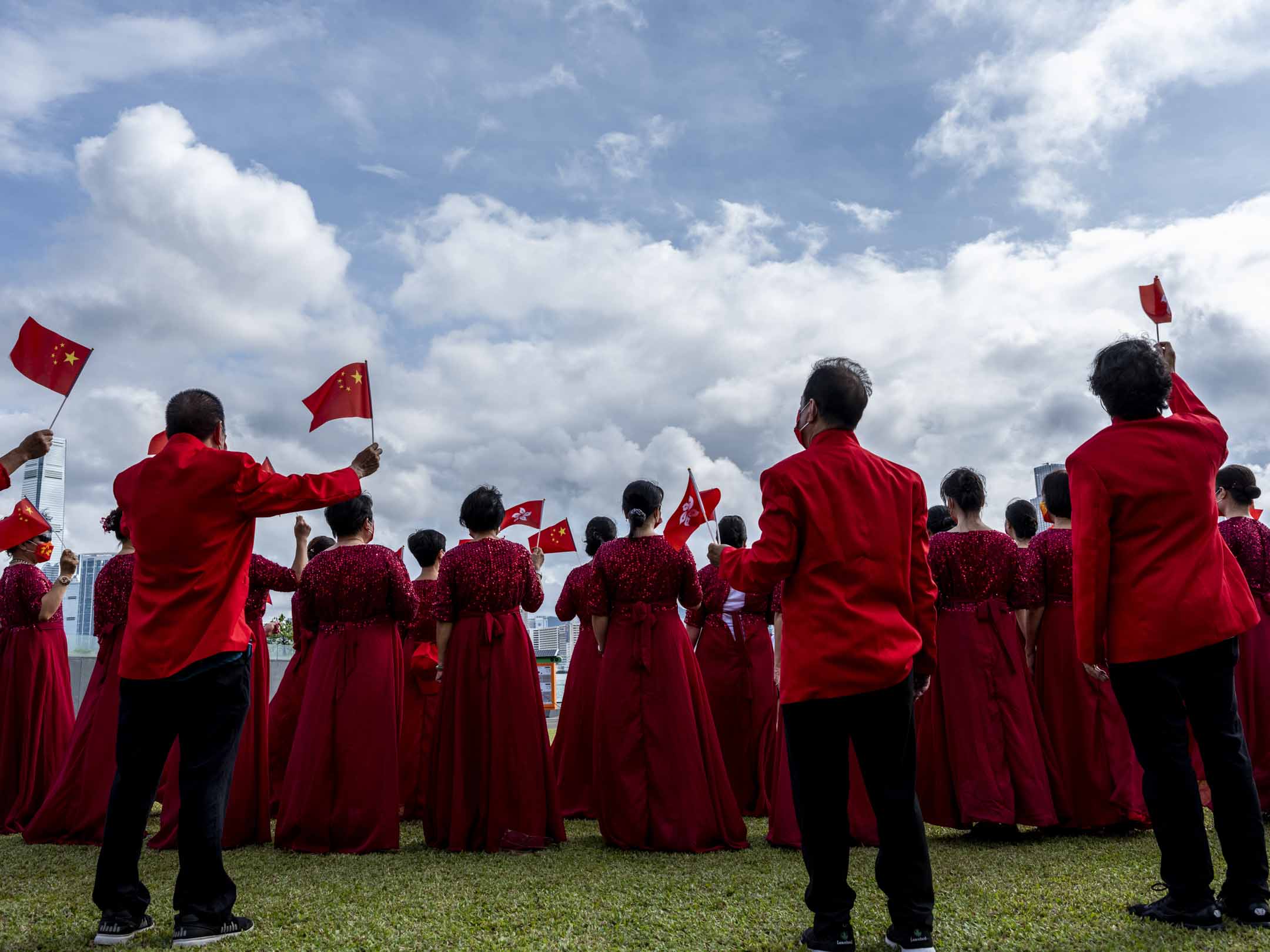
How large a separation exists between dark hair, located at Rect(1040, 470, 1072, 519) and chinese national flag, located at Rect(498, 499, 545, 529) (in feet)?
17.9

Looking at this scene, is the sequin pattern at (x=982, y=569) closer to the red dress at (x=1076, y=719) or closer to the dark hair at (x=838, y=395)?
the red dress at (x=1076, y=719)

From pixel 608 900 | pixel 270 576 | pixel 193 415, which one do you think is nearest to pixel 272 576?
pixel 270 576

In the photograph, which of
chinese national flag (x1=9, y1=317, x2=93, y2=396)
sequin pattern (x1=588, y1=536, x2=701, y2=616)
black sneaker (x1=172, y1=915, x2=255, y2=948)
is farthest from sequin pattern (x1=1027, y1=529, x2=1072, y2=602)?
chinese national flag (x1=9, y1=317, x2=93, y2=396)

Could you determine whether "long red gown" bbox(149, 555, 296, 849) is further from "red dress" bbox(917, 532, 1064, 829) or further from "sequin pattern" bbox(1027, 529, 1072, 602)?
"sequin pattern" bbox(1027, 529, 1072, 602)

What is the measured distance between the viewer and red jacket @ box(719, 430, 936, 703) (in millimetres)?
3000

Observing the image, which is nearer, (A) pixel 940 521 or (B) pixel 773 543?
(B) pixel 773 543

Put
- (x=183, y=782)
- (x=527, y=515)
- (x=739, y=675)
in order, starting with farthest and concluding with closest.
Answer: (x=527, y=515)
(x=739, y=675)
(x=183, y=782)

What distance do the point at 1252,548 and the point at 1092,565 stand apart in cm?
324

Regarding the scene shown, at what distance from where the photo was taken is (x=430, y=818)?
17.9ft

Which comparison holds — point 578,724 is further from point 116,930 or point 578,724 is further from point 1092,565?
point 1092,565

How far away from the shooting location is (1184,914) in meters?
3.20

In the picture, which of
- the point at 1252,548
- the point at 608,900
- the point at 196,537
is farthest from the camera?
the point at 1252,548

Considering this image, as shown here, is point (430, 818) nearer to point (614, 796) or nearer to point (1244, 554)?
point (614, 796)

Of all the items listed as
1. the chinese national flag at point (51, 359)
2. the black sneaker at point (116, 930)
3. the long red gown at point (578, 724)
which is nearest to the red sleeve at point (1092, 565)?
the black sneaker at point (116, 930)
